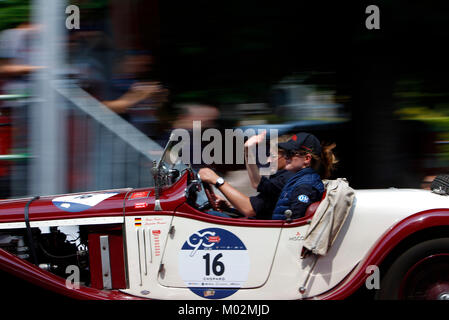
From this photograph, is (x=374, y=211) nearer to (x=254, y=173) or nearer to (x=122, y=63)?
(x=254, y=173)

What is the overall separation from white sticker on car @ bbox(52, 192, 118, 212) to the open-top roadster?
0.04 m

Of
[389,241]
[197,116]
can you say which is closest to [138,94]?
[197,116]

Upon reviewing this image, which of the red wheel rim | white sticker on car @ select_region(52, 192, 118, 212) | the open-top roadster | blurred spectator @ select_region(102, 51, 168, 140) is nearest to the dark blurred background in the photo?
blurred spectator @ select_region(102, 51, 168, 140)

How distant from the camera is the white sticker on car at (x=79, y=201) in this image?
3.68 meters

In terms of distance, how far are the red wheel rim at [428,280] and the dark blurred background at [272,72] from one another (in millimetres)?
1838

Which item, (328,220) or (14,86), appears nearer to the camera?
(328,220)

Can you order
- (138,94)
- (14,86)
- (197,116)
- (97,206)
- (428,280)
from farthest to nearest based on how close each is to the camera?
(14,86) < (138,94) < (197,116) < (97,206) < (428,280)

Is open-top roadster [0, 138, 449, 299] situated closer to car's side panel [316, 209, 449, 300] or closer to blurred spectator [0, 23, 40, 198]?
car's side panel [316, 209, 449, 300]

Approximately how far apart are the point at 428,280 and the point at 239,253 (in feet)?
4.09

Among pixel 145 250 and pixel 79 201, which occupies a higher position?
pixel 79 201

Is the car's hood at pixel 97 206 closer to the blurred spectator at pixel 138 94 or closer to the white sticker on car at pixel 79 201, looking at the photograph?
the white sticker on car at pixel 79 201

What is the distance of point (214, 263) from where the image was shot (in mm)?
3523

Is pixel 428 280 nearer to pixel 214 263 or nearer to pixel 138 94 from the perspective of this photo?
pixel 214 263

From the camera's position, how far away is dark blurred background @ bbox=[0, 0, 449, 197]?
16.6 ft
